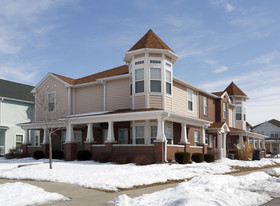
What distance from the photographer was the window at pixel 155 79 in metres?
23.6

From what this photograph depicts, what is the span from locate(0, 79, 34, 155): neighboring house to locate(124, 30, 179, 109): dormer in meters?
17.2

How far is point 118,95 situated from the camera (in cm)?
2600

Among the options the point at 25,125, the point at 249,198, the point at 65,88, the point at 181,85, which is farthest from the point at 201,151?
the point at 249,198

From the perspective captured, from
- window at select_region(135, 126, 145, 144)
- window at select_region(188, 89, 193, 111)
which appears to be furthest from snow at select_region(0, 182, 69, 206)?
window at select_region(188, 89, 193, 111)

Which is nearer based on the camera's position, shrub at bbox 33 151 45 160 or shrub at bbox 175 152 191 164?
shrub at bbox 175 152 191 164

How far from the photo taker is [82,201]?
9797 mm

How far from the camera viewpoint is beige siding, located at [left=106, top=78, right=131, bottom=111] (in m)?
25.6

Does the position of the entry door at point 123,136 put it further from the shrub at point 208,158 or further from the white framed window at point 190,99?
the white framed window at point 190,99

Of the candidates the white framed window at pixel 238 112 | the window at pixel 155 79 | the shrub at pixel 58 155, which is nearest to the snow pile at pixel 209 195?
the window at pixel 155 79

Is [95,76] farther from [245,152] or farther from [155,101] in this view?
[245,152]

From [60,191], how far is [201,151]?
55.3 ft

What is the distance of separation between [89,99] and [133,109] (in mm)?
5612

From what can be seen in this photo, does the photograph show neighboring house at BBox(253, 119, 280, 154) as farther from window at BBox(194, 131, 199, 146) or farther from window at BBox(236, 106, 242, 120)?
window at BBox(194, 131, 199, 146)

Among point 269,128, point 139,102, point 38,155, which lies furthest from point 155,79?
point 269,128
